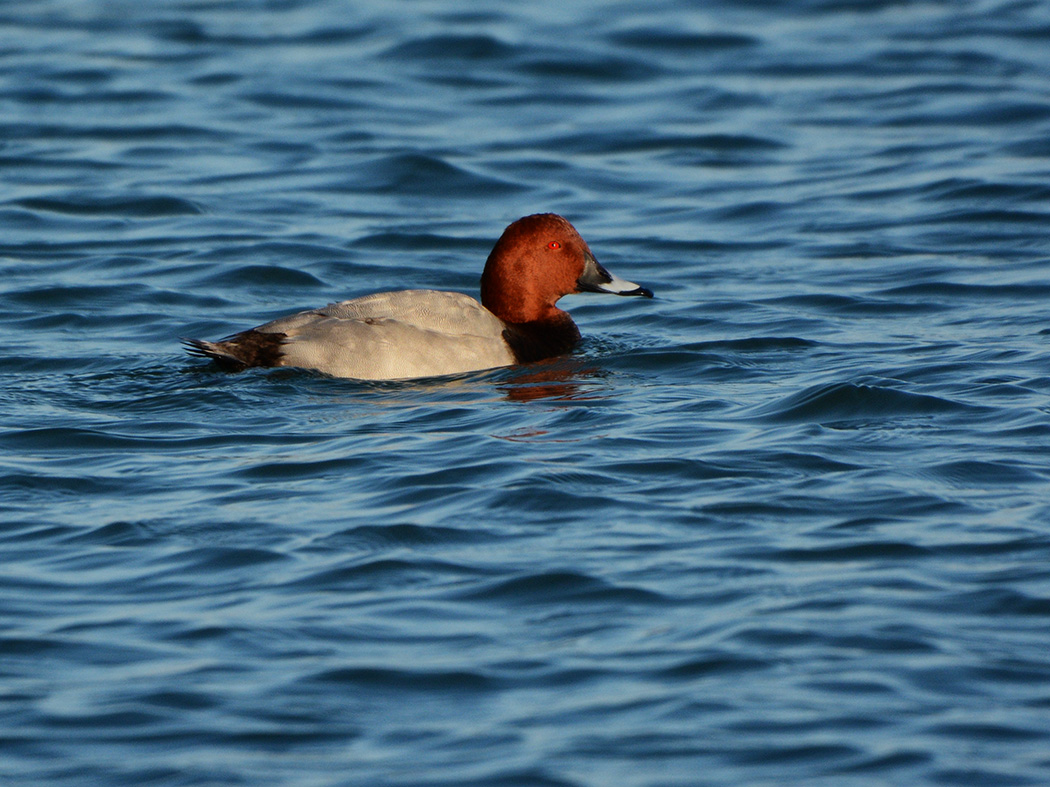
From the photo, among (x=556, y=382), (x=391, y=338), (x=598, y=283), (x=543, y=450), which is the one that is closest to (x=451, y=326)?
(x=391, y=338)

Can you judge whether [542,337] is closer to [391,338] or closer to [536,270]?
[536,270]

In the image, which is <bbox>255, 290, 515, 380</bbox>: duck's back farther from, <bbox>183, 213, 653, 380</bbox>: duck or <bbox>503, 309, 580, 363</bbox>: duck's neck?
<bbox>503, 309, 580, 363</bbox>: duck's neck

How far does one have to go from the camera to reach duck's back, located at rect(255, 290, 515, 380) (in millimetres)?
7805

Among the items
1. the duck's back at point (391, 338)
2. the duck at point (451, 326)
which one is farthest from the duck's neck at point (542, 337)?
the duck's back at point (391, 338)

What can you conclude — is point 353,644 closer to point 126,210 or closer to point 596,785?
point 596,785

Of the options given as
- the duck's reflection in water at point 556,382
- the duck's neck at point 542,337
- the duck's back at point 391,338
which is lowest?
the duck's reflection in water at point 556,382

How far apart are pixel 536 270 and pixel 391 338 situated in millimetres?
1227

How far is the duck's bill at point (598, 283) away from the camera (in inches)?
348

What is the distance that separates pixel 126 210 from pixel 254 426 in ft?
19.0

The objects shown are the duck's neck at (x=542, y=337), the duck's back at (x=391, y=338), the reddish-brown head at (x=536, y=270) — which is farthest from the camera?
the reddish-brown head at (x=536, y=270)

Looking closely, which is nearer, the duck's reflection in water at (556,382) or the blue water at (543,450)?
the blue water at (543,450)

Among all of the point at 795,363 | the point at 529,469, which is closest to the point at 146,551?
the point at 529,469

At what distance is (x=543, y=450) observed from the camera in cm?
689

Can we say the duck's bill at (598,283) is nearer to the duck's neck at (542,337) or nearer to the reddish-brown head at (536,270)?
the reddish-brown head at (536,270)
